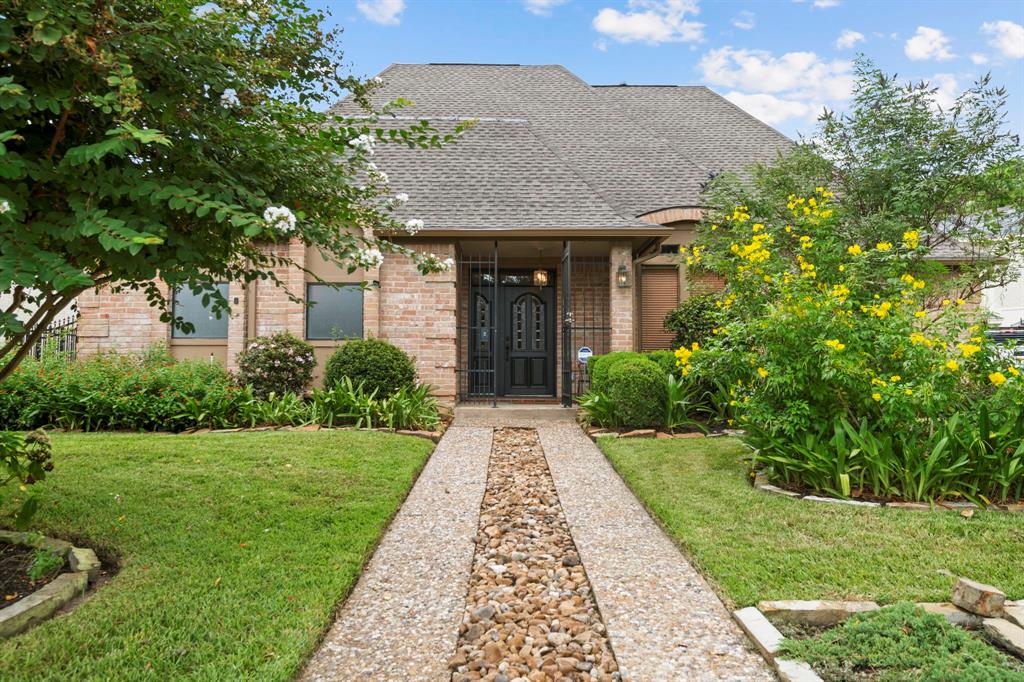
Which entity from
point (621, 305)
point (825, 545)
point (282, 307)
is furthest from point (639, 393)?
point (282, 307)

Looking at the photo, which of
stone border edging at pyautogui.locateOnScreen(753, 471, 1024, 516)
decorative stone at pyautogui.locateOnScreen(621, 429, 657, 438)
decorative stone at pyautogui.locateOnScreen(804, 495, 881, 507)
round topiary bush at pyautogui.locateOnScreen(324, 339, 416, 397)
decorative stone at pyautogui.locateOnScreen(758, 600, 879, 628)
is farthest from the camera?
round topiary bush at pyautogui.locateOnScreen(324, 339, 416, 397)

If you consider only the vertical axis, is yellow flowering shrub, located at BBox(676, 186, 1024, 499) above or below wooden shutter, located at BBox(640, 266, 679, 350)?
below

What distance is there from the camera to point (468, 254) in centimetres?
1092

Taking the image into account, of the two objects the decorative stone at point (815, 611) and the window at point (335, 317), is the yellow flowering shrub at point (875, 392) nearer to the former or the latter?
the decorative stone at point (815, 611)

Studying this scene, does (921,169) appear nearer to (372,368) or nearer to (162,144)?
(372,368)

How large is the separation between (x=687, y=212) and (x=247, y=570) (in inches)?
355

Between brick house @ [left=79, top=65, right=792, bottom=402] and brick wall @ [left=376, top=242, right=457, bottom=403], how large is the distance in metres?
0.02

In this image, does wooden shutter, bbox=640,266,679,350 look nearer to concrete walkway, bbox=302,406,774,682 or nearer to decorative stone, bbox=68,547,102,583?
concrete walkway, bbox=302,406,774,682

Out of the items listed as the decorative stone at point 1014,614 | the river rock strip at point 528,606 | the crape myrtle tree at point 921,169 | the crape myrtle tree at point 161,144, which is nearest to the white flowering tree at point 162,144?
the crape myrtle tree at point 161,144

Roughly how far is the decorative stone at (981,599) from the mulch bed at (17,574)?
4312 mm

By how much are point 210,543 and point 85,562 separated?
585 millimetres

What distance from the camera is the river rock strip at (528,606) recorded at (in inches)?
89.3

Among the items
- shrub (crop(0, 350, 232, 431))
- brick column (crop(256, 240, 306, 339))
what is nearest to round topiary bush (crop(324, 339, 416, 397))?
shrub (crop(0, 350, 232, 431))

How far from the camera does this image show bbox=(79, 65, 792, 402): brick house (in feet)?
31.2
